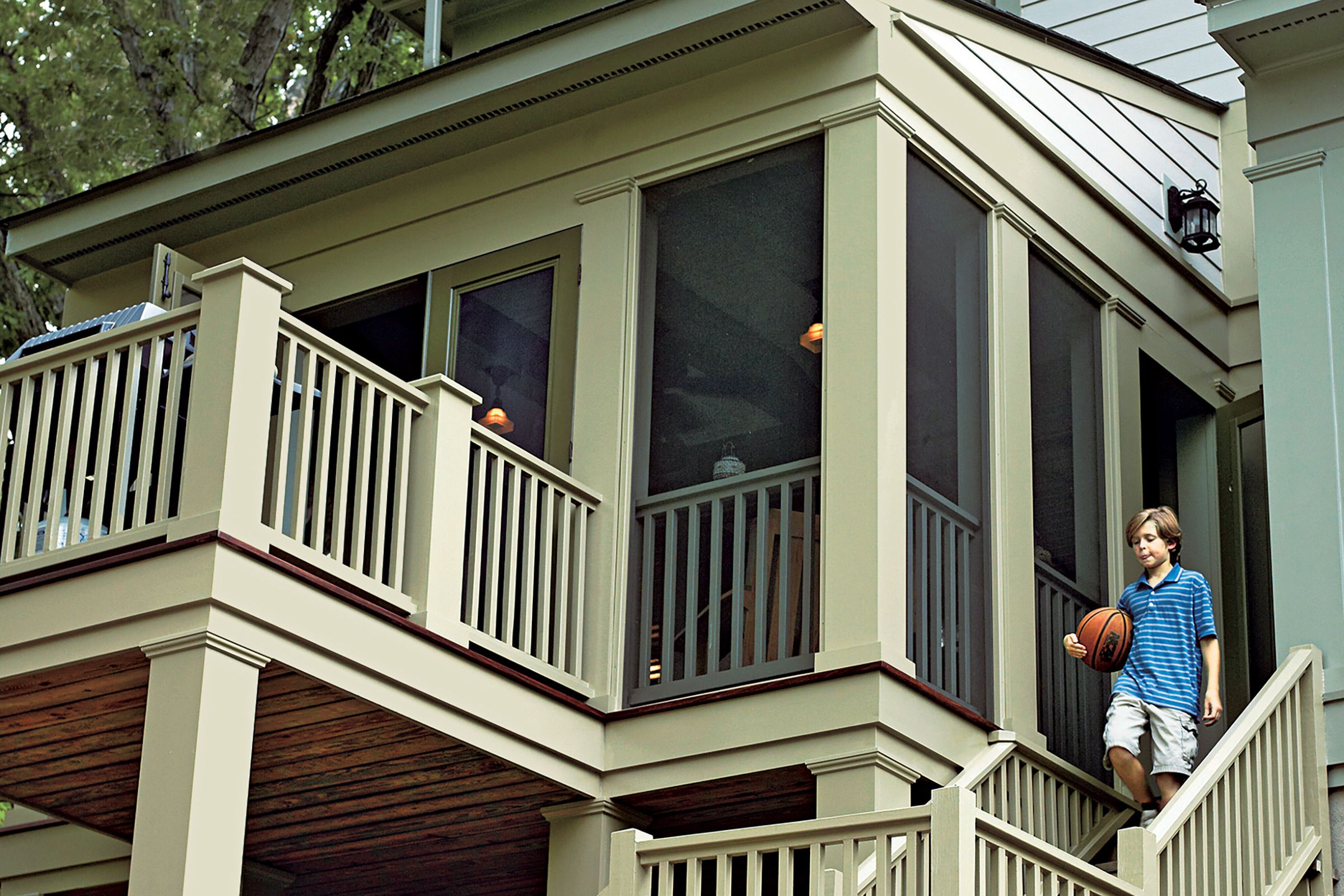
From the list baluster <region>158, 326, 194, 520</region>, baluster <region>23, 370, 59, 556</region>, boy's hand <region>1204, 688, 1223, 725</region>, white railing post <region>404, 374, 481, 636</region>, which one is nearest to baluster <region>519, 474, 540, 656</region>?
white railing post <region>404, 374, 481, 636</region>

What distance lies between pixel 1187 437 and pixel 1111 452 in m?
1.44

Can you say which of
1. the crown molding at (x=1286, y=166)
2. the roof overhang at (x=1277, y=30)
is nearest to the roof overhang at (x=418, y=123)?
the roof overhang at (x=1277, y=30)

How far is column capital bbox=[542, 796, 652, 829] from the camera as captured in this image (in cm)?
913

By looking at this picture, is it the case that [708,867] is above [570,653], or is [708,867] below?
below

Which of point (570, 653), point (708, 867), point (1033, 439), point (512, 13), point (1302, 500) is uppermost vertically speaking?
point (512, 13)

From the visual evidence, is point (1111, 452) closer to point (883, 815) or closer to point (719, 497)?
point (719, 497)

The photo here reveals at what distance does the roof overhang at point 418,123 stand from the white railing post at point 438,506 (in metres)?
2.12

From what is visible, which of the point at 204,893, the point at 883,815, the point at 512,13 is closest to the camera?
the point at 883,815

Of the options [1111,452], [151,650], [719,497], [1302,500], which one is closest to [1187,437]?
[1111,452]

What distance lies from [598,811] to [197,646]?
8.21ft

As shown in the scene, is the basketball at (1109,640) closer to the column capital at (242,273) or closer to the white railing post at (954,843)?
the white railing post at (954,843)

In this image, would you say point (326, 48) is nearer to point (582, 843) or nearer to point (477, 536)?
point (477, 536)

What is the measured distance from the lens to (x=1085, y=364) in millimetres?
10742

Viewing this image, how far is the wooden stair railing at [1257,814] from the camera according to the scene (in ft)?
23.6
